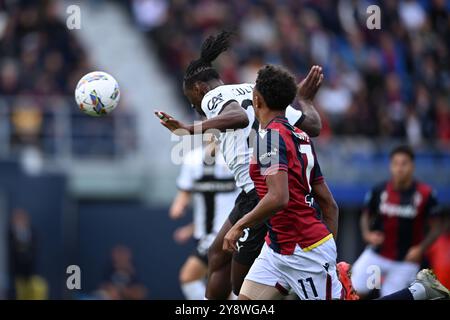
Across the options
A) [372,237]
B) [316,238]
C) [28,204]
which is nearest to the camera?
[316,238]

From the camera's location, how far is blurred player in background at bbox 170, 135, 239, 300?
12.0 metres

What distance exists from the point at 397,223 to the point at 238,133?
429cm

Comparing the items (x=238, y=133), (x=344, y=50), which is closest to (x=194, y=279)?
(x=238, y=133)

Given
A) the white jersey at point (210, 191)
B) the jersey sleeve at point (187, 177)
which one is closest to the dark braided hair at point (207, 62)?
the white jersey at point (210, 191)

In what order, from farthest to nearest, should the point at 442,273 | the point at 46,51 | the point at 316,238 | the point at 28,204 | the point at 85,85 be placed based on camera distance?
the point at 46,51 < the point at 28,204 < the point at 442,273 < the point at 85,85 < the point at 316,238

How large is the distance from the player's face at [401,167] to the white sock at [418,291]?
3708mm

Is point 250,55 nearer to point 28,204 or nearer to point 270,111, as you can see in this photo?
point 28,204

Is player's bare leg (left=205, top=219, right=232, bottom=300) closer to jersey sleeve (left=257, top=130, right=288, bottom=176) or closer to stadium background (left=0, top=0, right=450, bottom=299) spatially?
jersey sleeve (left=257, top=130, right=288, bottom=176)

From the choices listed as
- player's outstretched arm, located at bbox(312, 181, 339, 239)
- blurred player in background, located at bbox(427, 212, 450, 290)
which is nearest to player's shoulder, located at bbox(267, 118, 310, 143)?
player's outstretched arm, located at bbox(312, 181, 339, 239)

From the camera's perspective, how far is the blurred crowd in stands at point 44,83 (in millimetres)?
17984

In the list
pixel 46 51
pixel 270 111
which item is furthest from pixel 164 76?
pixel 270 111

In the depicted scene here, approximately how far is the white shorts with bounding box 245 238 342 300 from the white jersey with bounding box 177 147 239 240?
12.5 ft
